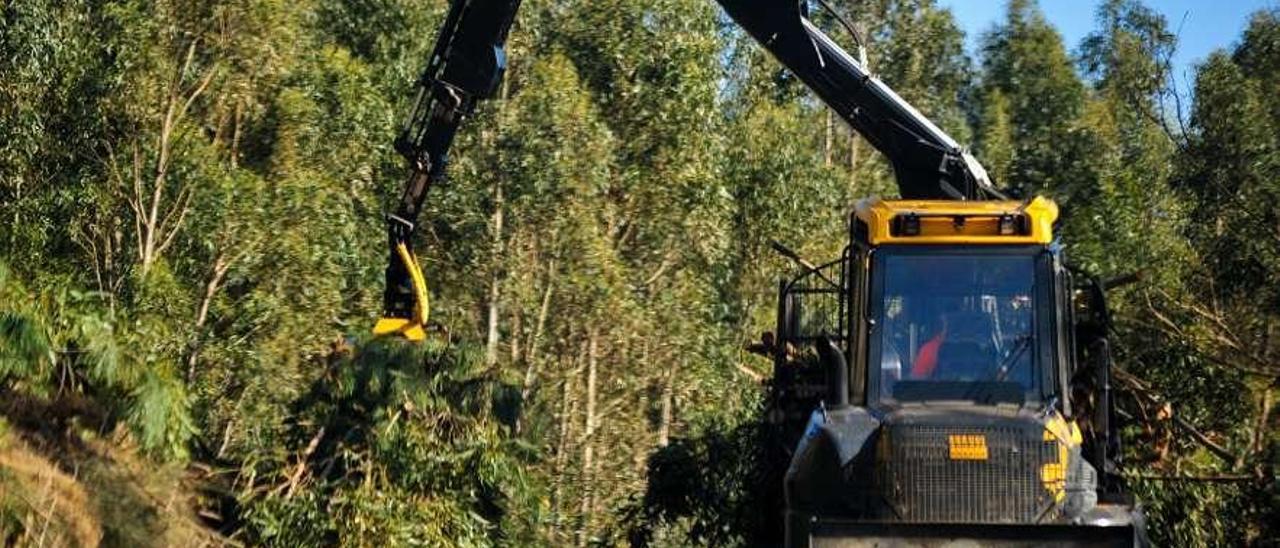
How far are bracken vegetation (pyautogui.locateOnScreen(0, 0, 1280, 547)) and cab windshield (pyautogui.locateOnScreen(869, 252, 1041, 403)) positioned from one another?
3.20 m

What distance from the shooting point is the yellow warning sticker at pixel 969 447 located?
11.9 m

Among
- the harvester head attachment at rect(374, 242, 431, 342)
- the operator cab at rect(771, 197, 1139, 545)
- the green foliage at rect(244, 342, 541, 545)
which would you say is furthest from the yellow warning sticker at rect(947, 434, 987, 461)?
the harvester head attachment at rect(374, 242, 431, 342)

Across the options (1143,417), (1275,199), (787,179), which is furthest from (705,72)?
(1143,417)

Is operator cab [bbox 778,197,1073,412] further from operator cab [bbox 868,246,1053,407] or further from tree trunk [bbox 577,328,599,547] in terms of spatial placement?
tree trunk [bbox 577,328,599,547]

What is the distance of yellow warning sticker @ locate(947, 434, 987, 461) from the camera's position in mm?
11945

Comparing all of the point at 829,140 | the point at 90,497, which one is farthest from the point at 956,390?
the point at 829,140

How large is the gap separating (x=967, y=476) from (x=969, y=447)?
0.59 feet

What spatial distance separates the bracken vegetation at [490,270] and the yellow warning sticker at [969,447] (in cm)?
394

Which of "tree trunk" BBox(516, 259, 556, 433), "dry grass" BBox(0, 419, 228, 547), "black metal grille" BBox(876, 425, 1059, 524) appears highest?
"tree trunk" BBox(516, 259, 556, 433)

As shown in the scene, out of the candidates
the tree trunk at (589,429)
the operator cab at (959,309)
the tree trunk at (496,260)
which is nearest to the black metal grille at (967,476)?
the operator cab at (959,309)

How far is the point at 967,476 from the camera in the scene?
39.3 feet

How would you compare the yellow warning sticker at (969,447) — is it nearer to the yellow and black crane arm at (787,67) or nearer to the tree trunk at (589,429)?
the yellow and black crane arm at (787,67)

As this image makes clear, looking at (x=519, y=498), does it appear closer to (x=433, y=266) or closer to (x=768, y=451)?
(x=768, y=451)

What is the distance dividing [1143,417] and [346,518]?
6834 millimetres
